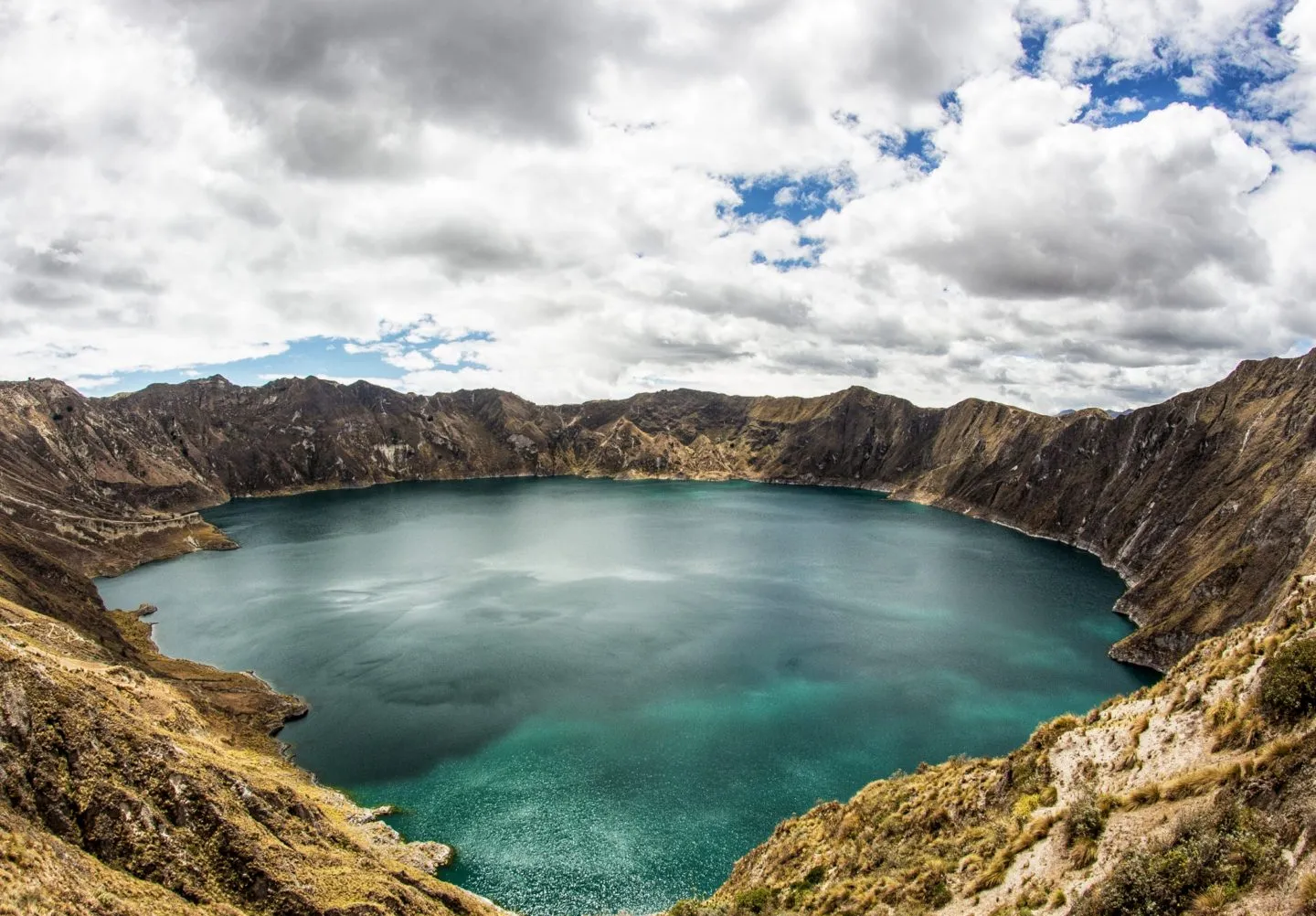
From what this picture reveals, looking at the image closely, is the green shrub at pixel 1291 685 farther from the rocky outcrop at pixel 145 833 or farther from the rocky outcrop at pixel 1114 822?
the rocky outcrop at pixel 145 833

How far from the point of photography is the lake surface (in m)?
46.1

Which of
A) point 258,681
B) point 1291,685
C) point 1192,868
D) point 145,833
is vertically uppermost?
point 1291,685

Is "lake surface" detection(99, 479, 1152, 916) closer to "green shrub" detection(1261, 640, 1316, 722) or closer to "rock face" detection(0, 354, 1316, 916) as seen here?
"rock face" detection(0, 354, 1316, 916)

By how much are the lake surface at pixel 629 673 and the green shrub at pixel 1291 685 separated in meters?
31.8

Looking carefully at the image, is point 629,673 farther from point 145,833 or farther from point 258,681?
point 145,833

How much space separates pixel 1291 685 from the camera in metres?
19.6

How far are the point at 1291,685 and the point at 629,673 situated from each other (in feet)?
193

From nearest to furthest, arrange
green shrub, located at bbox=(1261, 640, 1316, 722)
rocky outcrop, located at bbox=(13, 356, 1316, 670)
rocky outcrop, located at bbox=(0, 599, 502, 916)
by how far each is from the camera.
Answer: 1. green shrub, located at bbox=(1261, 640, 1316, 722)
2. rocky outcrop, located at bbox=(0, 599, 502, 916)
3. rocky outcrop, located at bbox=(13, 356, 1316, 670)

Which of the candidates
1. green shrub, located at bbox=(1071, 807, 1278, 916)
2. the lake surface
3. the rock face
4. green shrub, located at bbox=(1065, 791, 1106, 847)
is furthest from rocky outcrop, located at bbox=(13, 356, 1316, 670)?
green shrub, located at bbox=(1071, 807, 1278, 916)

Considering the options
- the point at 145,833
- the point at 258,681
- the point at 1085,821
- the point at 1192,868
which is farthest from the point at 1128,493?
the point at 145,833

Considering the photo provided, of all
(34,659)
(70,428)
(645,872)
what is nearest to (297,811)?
(34,659)

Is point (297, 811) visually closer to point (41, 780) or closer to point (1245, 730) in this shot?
point (41, 780)

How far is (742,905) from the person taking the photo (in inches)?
1148

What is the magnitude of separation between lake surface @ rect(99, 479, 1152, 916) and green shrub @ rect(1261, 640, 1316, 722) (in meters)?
31.8
